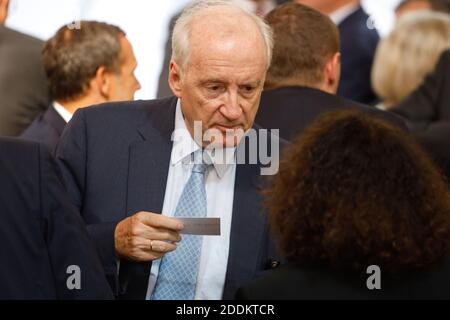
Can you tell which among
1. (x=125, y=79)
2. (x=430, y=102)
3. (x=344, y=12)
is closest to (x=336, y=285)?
(x=125, y=79)

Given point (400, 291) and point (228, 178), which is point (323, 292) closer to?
point (400, 291)

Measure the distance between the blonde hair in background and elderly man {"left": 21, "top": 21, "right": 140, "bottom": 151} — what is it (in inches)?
63.8

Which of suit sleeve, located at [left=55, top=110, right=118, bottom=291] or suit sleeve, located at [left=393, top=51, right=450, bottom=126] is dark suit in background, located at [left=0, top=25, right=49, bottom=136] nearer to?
suit sleeve, located at [left=55, top=110, right=118, bottom=291]

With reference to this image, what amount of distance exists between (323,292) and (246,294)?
188mm

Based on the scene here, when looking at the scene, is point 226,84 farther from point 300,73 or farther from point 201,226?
point 300,73

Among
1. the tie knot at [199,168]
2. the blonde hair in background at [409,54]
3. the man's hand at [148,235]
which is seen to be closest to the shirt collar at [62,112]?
the tie knot at [199,168]

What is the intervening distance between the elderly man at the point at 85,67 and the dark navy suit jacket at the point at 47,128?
0.04 m

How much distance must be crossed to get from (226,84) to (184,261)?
556 mm

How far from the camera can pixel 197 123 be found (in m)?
3.64

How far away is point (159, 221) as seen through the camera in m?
3.29

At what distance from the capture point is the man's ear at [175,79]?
3727mm

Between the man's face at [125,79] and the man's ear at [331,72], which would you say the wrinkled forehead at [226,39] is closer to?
the man's ear at [331,72]

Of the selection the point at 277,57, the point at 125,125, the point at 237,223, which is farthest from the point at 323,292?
the point at 277,57
